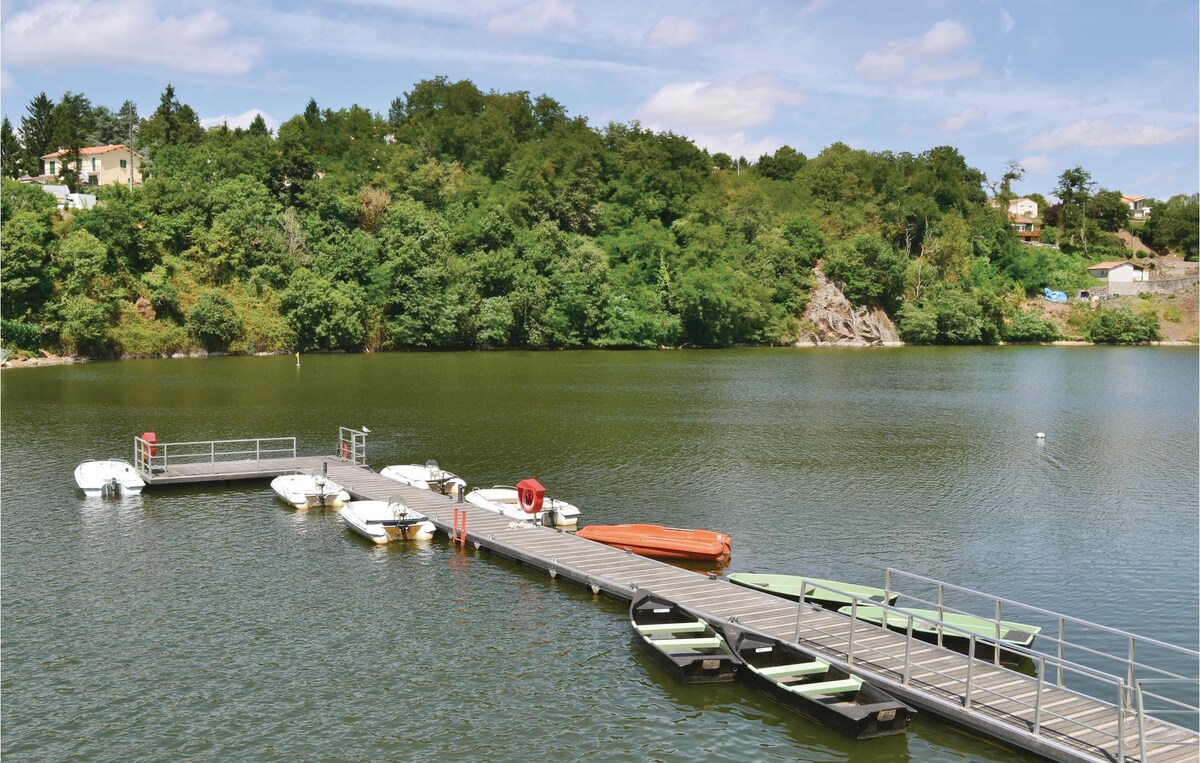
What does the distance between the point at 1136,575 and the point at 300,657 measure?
25.0 metres

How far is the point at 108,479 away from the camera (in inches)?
1508

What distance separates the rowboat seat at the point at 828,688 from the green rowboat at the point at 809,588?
4.75 metres

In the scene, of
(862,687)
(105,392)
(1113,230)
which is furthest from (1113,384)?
(1113,230)

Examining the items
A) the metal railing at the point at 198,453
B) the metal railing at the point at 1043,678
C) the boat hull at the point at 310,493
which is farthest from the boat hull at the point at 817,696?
the metal railing at the point at 198,453

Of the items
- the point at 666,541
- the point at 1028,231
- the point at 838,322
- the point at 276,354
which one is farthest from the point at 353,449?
the point at 1028,231

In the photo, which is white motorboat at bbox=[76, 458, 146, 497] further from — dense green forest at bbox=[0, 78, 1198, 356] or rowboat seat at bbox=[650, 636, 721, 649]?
dense green forest at bbox=[0, 78, 1198, 356]

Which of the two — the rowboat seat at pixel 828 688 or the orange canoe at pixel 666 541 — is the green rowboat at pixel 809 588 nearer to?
the orange canoe at pixel 666 541

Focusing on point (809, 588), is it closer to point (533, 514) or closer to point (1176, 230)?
point (533, 514)

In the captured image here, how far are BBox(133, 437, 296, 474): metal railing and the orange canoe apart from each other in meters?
16.5

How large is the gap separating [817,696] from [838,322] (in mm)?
127947

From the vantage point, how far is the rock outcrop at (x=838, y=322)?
141 meters

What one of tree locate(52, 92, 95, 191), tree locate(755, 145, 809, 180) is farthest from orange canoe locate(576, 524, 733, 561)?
tree locate(755, 145, 809, 180)

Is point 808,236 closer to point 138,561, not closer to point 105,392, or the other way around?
point 105,392

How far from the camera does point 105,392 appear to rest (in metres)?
67.8
